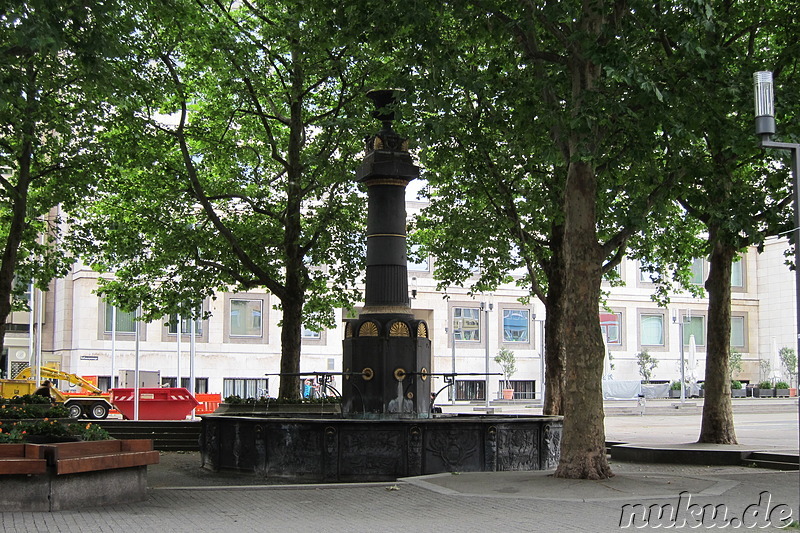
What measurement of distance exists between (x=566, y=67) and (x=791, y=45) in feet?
16.1

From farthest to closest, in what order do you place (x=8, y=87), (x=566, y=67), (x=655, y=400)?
(x=655, y=400)
(x=566, y=67)
(x=8, y=87)

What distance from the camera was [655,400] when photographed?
58875 mm

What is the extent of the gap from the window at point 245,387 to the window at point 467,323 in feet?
46.0

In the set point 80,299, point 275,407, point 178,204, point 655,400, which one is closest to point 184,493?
point 275,407

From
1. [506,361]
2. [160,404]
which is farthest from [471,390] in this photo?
[160,404]

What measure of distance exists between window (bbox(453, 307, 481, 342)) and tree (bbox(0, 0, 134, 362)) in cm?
3663

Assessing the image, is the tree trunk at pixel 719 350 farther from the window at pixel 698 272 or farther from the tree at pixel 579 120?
the window at pixel 698 272

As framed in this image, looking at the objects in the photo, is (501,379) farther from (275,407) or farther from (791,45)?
(791,45)

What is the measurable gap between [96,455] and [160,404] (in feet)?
81.8

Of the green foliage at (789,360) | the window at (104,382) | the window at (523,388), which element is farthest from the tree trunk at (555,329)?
the green foliage at (789,360)

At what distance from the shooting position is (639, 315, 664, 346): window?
67.5m

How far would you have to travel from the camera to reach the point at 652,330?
223 ft

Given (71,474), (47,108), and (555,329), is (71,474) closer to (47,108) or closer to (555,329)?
(47,108)

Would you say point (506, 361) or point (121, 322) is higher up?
point (121, 322)
